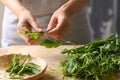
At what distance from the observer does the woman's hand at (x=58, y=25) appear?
0.94 meters

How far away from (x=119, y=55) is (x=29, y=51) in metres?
0.31

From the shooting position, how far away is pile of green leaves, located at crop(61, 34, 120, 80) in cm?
80

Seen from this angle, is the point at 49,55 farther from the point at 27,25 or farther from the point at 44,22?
the point at 44,22

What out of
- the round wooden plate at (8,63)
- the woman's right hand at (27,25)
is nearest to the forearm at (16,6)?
the woman's right hand at (27,25)

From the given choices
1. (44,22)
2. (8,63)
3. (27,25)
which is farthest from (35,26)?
(44,22)

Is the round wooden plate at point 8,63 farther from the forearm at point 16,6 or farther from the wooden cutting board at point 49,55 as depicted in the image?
the forearm at point 16,6

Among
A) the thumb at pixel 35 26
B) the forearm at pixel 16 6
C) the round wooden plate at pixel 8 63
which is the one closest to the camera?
the round wooden plate at pixel 8 63

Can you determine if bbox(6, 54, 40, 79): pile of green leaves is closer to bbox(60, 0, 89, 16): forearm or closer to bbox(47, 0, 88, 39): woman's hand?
bbox(47, 0, 88, 39): woman's hand

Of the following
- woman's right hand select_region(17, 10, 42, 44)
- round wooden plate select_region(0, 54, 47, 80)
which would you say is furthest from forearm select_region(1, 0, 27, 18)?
round wooden plate select_region(0, 54, 47, 80)

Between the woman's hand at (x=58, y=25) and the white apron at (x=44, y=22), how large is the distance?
177 mm

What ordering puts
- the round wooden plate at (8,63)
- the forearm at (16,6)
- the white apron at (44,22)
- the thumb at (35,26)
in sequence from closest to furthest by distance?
the round wooden plate at (8,63)
the thumb at (35,26)
the forearm at (16,6)
the white apron at (44,22)

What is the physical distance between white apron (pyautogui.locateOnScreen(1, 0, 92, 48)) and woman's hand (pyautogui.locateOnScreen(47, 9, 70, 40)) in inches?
7.0

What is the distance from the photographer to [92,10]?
6.17 feet

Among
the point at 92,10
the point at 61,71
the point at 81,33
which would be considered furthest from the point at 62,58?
the point at 92,10
